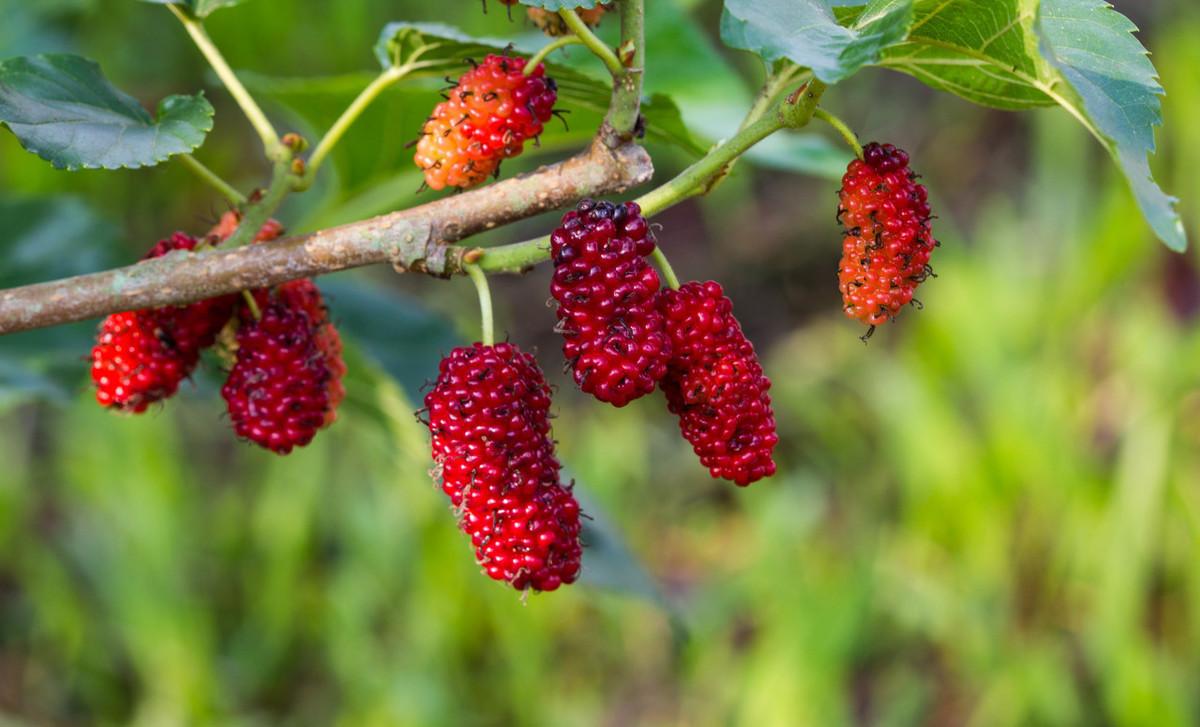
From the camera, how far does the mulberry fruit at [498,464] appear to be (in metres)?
0.43

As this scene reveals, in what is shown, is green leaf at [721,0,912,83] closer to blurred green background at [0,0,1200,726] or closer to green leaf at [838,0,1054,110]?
green leaf at [838,0,1054,110]

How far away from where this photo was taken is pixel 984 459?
1.94 meters

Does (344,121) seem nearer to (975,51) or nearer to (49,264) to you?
(975,51)

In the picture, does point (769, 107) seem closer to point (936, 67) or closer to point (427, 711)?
point (936, 67)

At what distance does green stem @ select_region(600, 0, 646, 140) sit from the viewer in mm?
420

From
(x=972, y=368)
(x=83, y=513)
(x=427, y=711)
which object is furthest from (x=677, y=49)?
(x=83, y=513)

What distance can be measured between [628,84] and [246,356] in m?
0.21

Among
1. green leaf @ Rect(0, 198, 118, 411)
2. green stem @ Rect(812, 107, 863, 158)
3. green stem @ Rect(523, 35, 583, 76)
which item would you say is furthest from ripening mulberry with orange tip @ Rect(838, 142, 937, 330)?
green leaf @ Rect(0, 198, 118, 411)

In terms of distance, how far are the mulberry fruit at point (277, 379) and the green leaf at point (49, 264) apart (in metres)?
0.33

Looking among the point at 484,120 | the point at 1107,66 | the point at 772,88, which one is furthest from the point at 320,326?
→ the point at 1107,66

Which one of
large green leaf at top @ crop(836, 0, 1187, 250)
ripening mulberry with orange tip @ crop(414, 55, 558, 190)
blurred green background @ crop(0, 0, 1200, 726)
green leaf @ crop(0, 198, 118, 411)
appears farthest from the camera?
blurred green background @ crop(0, 0, 1200, 726)

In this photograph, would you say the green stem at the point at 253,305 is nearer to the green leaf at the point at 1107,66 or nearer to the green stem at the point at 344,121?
the green stem at the point at 344,121

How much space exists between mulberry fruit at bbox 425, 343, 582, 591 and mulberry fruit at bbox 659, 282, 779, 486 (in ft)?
0.20

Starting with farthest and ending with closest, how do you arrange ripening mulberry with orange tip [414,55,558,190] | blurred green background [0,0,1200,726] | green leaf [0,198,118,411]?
1. blurred green background [0,0,1200,726]
2. green leaf [0,198,118,411]
3. ripening mulberry with orange tip [414,55,558,190]
